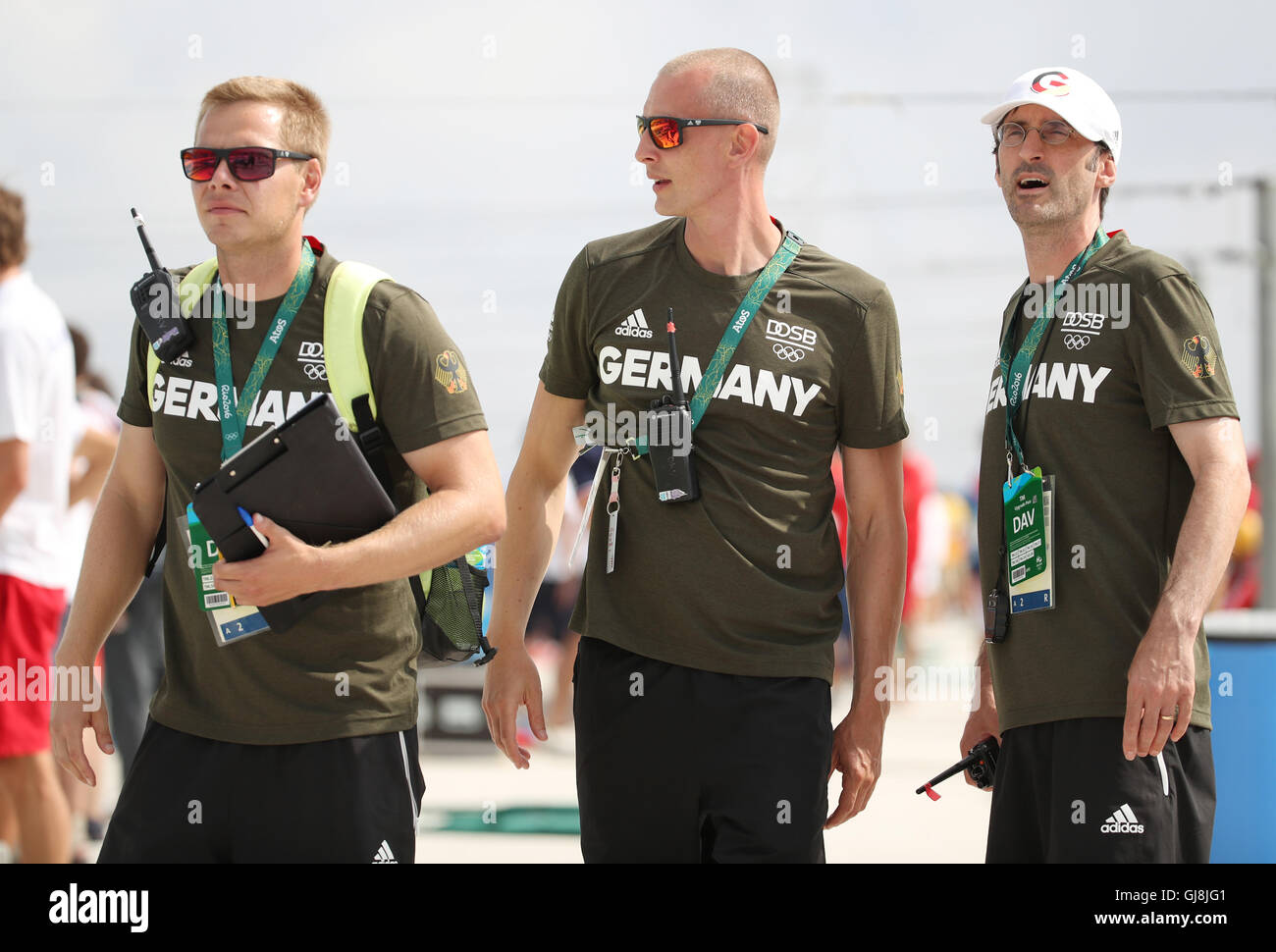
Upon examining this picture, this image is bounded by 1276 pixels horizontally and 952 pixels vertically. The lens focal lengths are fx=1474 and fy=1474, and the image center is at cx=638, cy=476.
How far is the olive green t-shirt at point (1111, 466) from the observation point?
3.66m

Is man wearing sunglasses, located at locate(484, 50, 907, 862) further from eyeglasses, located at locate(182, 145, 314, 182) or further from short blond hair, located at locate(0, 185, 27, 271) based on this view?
short blond hair, located at locate(0, 185, 27, 271)

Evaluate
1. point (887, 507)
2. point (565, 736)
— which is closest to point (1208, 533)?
point (887, 507)

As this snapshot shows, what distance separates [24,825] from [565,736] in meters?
6.62

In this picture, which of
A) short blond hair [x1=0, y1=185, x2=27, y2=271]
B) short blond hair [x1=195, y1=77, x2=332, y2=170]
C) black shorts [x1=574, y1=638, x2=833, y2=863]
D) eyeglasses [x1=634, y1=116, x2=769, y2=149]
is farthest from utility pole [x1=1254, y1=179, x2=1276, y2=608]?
short blond hair [x1=195, y1=77, x2=332, y2=170]

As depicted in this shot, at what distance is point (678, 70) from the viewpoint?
3.96 meters

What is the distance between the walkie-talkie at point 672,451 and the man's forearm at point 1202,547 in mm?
1176

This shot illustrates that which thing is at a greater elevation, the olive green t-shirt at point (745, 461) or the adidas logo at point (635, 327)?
the adidas logo at point (635, 327)

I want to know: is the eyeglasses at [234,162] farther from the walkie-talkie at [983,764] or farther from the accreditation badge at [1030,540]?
the walkie-talkie at [983,764]

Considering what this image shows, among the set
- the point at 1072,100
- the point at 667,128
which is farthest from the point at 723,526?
the point at 1072,100

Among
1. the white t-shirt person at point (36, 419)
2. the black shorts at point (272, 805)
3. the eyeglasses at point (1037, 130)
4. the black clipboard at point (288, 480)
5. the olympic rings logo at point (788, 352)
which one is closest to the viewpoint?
the black clipboard at point (288, 480)

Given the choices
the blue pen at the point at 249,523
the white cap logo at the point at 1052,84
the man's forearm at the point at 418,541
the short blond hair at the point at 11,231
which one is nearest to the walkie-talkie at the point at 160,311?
the blue pen at the point at 249,523

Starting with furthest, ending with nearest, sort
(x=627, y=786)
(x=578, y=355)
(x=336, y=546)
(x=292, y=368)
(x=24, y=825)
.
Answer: (x=24, y=825)
(x=578, y=355)
(x=627, y=786)
(x=292, y=368)
(x=336, y=546)

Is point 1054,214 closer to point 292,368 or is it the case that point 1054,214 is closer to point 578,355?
point 578,355

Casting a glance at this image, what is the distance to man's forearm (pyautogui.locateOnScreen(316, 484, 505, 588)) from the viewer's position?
3.30 meters
